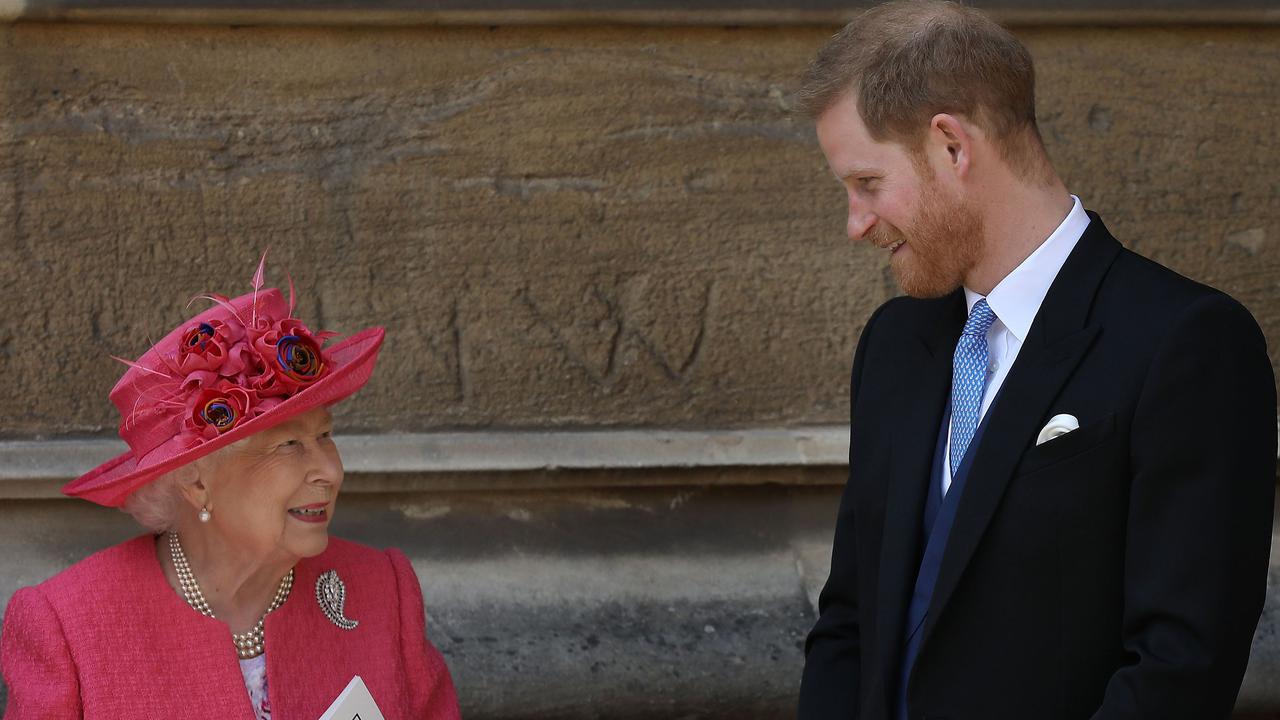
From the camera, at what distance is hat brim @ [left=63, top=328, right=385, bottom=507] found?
2.07 m

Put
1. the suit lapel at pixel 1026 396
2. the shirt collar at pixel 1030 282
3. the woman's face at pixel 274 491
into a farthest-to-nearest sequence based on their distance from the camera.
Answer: the woman's face at pixel 274 491
the shirt collar at pixel 1030 282
the suit lapel at pixel 1026 396

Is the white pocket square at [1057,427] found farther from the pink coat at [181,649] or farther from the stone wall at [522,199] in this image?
the stone wall at [522,199]

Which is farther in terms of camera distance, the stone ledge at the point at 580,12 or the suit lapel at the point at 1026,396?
the stone ledge at the point at 580,12

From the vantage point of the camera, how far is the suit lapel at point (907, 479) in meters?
1.94

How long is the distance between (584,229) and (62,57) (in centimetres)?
130

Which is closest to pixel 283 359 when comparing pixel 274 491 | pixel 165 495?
pixel 274 491

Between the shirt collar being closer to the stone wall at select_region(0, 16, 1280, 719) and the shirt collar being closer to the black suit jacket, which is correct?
the black suit jacket

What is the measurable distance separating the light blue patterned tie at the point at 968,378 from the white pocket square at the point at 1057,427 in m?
0.15

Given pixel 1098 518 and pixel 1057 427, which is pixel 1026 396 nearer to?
pixel 1057 427

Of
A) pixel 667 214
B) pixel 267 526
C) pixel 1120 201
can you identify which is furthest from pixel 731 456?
pixel 267 526

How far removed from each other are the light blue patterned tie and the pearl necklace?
3.77 feet

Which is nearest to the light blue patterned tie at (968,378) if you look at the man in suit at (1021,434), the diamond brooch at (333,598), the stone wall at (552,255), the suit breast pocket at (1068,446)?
the man in suit at (1021,434)

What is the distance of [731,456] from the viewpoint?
3.44 meters

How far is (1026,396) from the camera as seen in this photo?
181cm
